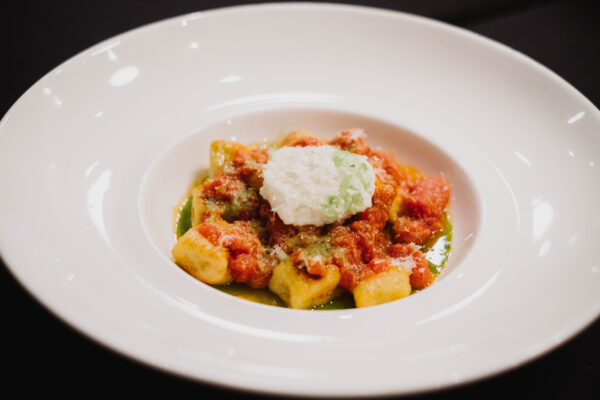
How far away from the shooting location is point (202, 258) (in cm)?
190

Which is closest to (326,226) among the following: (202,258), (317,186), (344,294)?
(317,186)

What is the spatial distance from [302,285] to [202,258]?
349 millimetres

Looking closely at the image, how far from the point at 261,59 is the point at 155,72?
0.50 meters

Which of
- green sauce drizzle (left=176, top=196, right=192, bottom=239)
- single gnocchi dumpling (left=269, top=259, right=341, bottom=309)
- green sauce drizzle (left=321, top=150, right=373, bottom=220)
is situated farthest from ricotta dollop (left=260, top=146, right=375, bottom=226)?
green sauce drizzle (left=176, top=196, right=192, bottom=239)

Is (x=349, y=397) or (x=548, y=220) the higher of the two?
(x=349, y=397)

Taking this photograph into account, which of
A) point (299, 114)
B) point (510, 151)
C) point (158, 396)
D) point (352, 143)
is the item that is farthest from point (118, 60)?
point (510, 151)

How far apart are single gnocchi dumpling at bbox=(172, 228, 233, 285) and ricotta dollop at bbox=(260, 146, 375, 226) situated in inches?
11.1

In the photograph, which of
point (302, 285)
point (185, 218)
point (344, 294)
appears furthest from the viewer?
point (185, 218)

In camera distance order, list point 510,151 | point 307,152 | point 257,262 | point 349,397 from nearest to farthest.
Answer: point 349,397 < point 257,262 < point 307,152 < point 510,151

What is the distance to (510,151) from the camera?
2.31 m

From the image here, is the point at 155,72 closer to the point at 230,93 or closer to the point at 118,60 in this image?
the point at 118,60

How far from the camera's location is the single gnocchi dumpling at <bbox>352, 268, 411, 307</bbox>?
1.87m

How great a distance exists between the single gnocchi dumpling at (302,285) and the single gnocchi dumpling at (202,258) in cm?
19

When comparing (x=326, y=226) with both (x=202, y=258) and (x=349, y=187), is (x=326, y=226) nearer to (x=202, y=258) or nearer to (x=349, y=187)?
(x=349, y=187)
